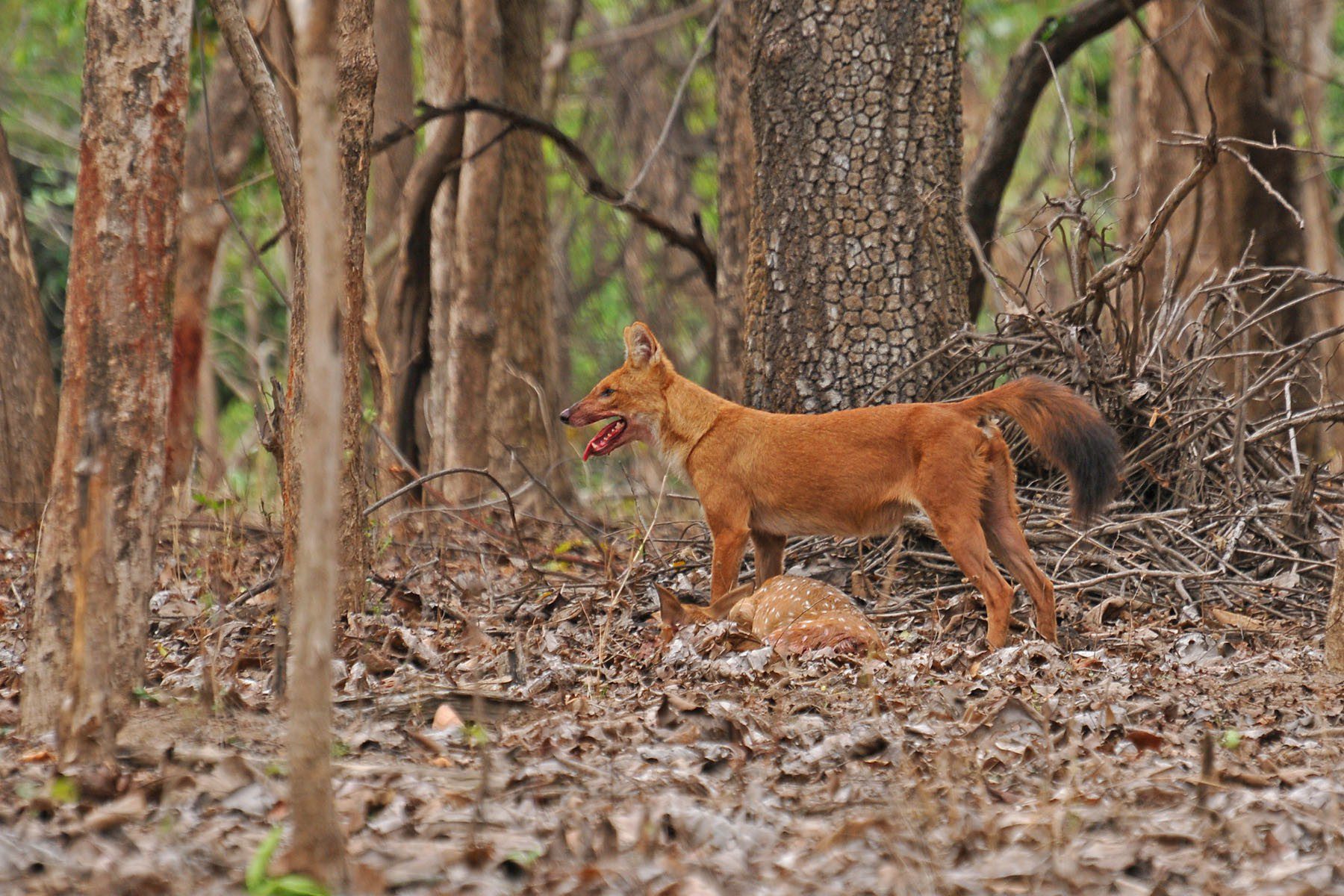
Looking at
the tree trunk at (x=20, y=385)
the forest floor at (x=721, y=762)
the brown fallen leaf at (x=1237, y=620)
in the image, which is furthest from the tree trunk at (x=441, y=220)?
the brown fallen leaf at (x=1237, y=620)

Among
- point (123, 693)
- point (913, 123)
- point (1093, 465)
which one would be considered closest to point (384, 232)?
point (913, 123)

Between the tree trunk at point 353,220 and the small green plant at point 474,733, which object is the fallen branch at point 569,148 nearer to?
the tree trunk at point 353,220

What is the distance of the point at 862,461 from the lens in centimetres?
582

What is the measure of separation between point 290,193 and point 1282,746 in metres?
3.68

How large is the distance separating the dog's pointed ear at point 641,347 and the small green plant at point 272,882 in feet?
13.6

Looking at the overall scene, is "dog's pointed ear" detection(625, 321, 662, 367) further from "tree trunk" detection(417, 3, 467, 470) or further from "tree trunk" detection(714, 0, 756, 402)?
"tree trunk" detection(417, 3, 467, 470)

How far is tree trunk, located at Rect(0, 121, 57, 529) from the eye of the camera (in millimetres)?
7652

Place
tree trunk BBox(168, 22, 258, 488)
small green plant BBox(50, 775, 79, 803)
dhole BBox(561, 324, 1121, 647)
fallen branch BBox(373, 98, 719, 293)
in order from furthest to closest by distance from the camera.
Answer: tree trunk BBox(168, 22, 258, 488) < fallen branch BBox(373, 98, 719, 293) < dhole BBox(561, 324, 1121, 647) < small green plant BBox(50, 775, 79, 803)

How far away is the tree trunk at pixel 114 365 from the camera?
345 cm

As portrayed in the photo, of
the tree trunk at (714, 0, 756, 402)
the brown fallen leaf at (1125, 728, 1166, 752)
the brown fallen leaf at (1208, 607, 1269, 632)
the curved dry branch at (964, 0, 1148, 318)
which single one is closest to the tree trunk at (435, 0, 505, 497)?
the tree trunk at (714, 0, 756, 402)

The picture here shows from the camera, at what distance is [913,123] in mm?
6496

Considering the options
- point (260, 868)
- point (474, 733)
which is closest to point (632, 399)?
point (474, 733)

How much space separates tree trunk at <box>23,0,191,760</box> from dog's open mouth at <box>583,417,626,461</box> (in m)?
3.08

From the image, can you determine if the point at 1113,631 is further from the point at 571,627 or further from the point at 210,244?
the point at 210,244
